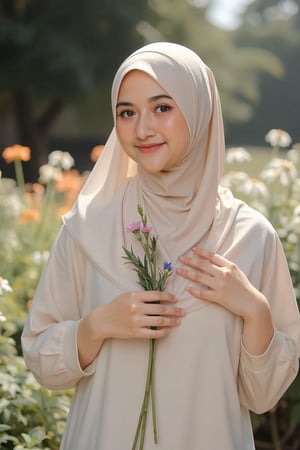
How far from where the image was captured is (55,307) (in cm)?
200

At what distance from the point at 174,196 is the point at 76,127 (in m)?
18.7

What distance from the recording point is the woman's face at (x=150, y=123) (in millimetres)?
1836

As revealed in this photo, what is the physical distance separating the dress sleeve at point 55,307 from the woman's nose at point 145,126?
319mm

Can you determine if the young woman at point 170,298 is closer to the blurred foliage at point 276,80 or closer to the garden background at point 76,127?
the garden background at point 76,127

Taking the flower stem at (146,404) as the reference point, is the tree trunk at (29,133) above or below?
above

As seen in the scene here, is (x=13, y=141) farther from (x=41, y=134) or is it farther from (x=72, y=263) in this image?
(x=72, y=263)

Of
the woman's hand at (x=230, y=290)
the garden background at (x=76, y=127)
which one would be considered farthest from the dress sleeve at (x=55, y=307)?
the garden background at (x=76, y=127)

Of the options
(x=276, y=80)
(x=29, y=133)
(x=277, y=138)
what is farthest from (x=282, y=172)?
(x=276, y=80)

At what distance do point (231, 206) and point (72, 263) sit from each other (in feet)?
1.27

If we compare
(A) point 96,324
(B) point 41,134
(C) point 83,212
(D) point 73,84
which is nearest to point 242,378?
(A) point 96,324

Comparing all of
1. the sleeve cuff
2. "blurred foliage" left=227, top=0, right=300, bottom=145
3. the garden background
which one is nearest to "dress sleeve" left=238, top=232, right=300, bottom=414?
the sleeve cuff

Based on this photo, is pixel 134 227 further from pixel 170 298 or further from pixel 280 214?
pixel 280 214

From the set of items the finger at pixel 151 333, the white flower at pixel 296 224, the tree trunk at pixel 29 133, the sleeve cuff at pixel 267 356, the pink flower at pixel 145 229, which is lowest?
the sleeve cuff at pixel 267 356

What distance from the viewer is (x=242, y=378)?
1.96m
